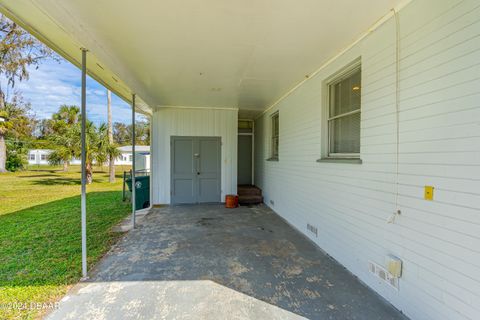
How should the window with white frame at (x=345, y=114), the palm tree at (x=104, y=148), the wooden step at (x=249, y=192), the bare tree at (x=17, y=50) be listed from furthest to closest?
1. the palm tree at (x=104, y=148)
2. the bare tree at (x=17, y=50)
3. the wooden step at (x=249, y=192)
4. the window with white frame at (x=345, y=114)

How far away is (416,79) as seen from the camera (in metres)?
1.89

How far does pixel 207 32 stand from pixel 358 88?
2.00 m

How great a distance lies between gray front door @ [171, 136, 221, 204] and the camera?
6469 millimetres

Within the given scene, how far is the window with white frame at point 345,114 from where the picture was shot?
2.84 meters

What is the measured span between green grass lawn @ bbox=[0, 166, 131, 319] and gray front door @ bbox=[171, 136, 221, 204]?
5.02 feet

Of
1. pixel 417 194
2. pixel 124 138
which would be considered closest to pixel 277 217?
pixel 417 194

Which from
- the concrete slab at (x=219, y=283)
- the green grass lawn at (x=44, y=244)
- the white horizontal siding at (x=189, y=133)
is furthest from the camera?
the white horizontal siding at (x=189, y=133)

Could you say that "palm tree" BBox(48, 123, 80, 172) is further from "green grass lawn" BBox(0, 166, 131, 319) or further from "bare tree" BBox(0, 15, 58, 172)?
"green grass lawn" BBox(0, 166, 131, 319)

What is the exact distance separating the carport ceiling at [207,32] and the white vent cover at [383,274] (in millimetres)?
2546

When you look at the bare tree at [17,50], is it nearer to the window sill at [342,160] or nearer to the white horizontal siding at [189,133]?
the white horizontal siding at [189,133]

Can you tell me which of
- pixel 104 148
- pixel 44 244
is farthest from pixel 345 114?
pixel 104 148

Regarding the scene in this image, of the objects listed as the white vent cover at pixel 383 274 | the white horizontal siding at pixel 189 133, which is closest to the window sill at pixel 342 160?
the white vent cover at pixel 383 274

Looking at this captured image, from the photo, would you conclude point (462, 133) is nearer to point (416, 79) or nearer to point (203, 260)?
point (416, 79)

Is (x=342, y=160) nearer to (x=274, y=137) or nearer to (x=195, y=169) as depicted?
(x=274, y=137)
